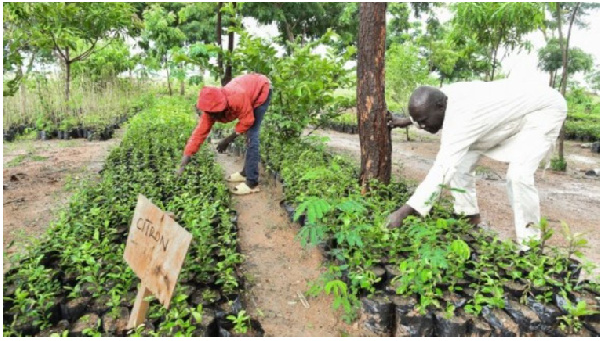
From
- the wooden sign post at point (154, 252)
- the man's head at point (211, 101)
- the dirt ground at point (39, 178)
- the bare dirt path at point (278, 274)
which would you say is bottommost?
the bare dirt path at point (278, 274)

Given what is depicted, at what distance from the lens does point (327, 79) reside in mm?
6125

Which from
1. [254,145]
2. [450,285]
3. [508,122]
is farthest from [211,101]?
[450,285]

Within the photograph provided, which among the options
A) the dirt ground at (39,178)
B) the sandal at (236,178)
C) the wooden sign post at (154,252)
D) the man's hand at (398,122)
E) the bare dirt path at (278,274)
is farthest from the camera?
the sandal at (236,178)

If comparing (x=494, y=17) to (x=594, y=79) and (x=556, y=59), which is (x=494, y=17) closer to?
(x=556, y=59)

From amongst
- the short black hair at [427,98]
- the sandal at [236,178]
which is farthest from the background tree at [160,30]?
the short black hair at [427,98]

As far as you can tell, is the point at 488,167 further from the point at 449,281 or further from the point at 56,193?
the point at 56,193

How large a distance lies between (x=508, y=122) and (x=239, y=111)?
2666 mm

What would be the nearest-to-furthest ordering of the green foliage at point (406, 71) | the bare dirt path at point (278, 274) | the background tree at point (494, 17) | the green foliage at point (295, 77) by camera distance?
the bare dirt path at point (278, 274)
the green foliage at point (295, 77)
the background tree at point (494, 17)
the green foliage at point (406, 71)

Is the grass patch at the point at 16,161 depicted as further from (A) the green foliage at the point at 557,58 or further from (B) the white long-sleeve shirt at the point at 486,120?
(A) the green foliage at the point at 557,58

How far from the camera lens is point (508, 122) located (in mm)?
3176

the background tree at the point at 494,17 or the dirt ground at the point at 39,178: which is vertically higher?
the background tree at the point at 494,17

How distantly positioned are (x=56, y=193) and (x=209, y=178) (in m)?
1.91

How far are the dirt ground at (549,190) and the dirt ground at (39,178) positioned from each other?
11.9 feet

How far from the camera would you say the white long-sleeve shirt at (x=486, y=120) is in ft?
8.81
